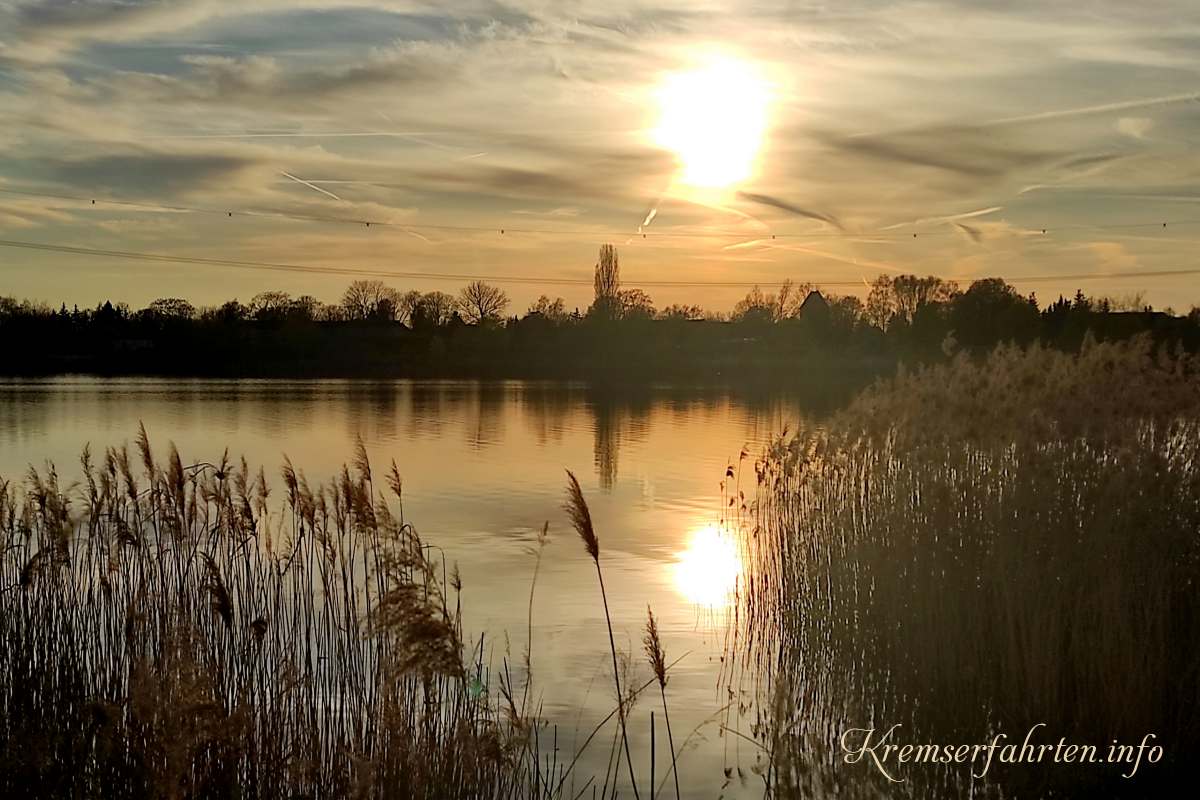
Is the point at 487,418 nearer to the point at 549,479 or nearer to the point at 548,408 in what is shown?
the point at 548,408

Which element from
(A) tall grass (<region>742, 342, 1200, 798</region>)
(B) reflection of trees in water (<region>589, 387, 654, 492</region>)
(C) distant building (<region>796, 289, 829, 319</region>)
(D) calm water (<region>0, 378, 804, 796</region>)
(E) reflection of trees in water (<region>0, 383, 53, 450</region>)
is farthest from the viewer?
(C) distant building (<region>796, 289, 829, 319</region>)

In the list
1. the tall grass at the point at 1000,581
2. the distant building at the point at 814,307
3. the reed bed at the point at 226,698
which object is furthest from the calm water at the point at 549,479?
the distant building at the point at 814,307

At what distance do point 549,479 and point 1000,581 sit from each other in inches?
679

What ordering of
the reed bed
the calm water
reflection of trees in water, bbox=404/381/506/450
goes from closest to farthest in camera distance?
the reed bed < the calm water < reflection of trees in water, bbox=404/381/506/450

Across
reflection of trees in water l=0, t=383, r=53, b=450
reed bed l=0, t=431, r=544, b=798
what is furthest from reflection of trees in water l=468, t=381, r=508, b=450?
reed bed l=0, t=431, r=544, b=798

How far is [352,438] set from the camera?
3216 centimetres

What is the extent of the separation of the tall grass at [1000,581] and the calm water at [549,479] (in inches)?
36.2

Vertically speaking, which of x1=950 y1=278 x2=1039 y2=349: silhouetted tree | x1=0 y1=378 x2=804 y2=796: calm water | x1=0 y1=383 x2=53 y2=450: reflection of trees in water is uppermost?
x1=950 y1=278 x2=1039 y2=349: silhouetted tree

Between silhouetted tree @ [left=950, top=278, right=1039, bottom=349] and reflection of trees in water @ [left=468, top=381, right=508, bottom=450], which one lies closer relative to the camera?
reflection of trees in water @ [left=468, top=381, right=508, bottom=450]

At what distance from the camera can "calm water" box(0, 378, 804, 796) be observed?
30.6 ft

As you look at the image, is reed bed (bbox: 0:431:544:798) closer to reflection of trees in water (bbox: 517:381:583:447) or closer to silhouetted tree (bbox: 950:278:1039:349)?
reflection of trees in water (bbox: 517:381:583:447)

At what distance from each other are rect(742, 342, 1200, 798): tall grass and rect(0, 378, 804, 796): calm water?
36.2 inches

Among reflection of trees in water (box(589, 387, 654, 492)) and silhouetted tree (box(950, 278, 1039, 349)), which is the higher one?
silhouetted tree (box(950, 278, 1039, 349))

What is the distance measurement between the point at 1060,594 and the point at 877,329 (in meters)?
93.7
